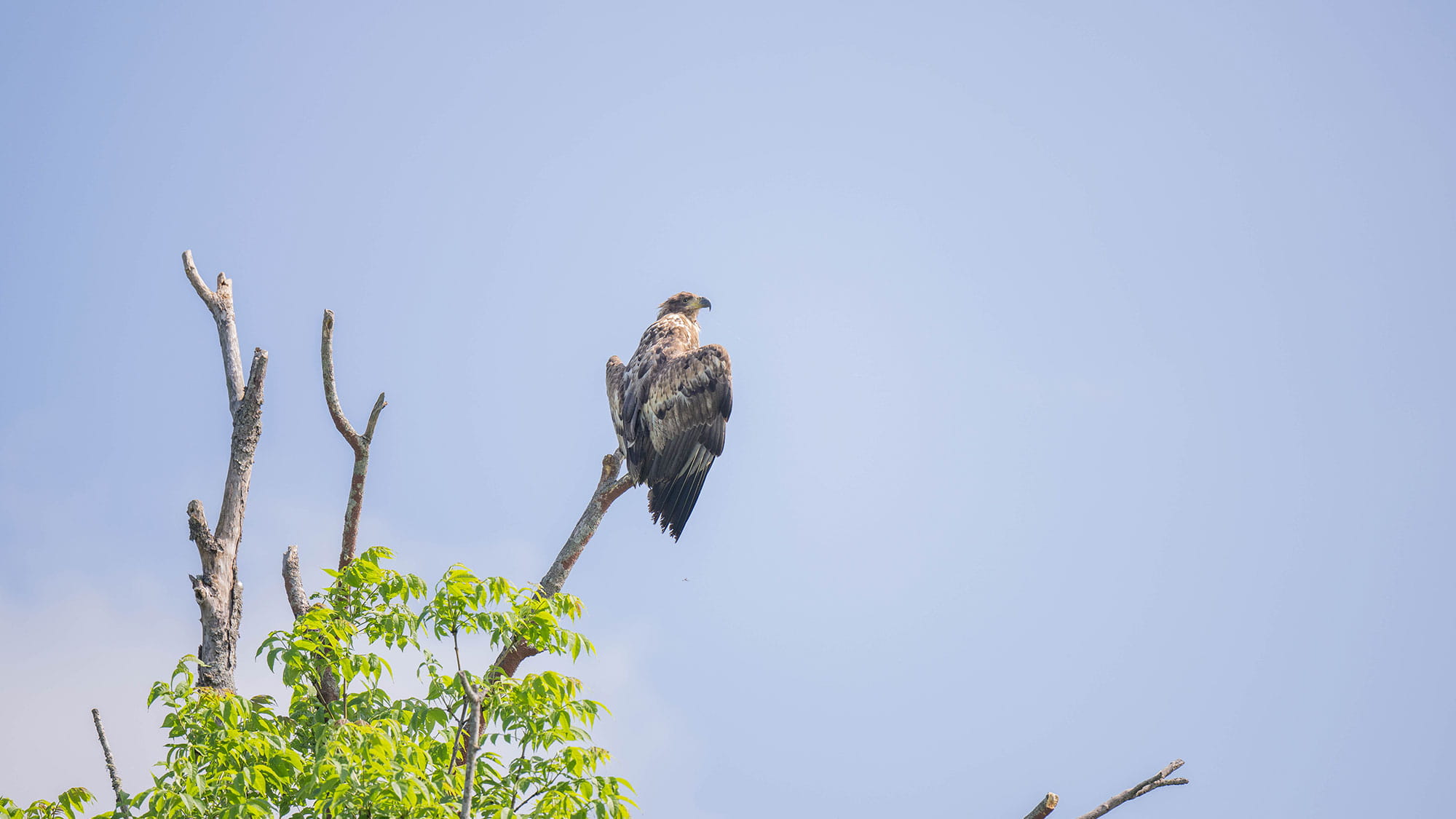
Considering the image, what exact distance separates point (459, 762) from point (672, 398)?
3.96m

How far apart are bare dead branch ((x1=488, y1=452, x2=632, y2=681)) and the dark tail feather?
0.84 metres

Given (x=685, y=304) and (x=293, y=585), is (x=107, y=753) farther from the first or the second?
(x=685, y=304)

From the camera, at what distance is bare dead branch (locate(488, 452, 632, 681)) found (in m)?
7.56

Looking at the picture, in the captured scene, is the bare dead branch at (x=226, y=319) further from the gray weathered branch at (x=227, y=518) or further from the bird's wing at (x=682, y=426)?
the bird's wing at (x=682, y=426)

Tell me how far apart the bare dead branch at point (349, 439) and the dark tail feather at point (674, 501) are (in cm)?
259

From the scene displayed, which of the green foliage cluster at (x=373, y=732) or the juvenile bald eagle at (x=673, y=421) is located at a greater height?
the juvenile bald eagle at (x=673, y=421)

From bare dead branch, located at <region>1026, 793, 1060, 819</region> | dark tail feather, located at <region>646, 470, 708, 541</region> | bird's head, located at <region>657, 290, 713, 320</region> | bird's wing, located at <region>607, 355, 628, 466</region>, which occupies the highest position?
bird's head, located at <region>657, 290, 713, 320</region>

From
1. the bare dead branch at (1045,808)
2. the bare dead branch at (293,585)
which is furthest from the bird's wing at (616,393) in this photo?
the bare dead branch at (1045,808)

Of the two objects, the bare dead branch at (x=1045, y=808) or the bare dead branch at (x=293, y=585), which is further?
the bare dead branch at (x=293, y=585)

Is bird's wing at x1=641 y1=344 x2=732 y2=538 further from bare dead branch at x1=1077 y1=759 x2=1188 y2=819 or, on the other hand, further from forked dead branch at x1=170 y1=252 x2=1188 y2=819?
bare dead branch at x1=1077 y1=759 x2=1188 y2=819

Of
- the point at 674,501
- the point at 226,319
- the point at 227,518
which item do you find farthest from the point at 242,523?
the point at 674,501

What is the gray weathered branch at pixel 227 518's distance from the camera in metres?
6.82

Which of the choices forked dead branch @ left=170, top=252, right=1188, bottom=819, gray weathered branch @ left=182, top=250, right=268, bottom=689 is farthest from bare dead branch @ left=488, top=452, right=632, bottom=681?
gray weathered branch @ left=182, top=250, right=268, bottom=689

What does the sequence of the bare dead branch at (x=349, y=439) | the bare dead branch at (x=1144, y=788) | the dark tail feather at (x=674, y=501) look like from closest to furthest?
the bare dead branch at (x=1144, y=788) → the bare dead branch at (x=349, y=439) → the dark tail feather at (x=674, y=501)
